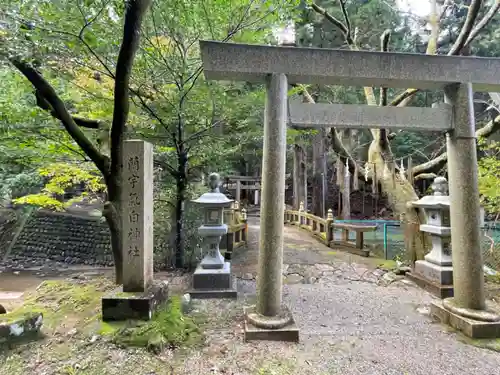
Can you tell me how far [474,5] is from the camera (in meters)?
5.92

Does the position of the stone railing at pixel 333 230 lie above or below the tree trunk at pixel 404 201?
below

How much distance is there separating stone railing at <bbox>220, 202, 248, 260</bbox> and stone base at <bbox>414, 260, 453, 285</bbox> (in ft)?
15.2

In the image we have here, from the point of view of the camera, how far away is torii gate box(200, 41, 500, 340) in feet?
11.4

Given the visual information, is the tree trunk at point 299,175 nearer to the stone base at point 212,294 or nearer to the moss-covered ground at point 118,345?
the stone base at point 212,294

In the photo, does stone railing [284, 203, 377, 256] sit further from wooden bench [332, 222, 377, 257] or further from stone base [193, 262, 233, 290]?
stone base [193, 262, 233, 290]

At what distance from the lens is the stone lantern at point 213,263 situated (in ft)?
16.8

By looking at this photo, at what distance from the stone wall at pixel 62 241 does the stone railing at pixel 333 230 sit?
8467 millimetres

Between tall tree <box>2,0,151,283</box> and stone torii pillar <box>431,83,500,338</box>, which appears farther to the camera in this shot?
tall tree <box>2,0,151,283</box>

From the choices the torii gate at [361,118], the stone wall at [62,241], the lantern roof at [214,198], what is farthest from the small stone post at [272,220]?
the stone wall at [62,241]

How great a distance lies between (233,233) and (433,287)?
5166mm

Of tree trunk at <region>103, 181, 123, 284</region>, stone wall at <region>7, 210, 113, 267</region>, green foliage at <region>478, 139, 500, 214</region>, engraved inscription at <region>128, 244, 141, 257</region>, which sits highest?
green foliage at <region>478, 139, 500, 214</region>

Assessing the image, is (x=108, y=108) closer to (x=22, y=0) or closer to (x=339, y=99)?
(x=22, y=0)

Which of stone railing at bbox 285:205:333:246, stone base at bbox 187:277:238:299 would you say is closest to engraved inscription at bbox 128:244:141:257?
stone base at bbox 187:277:238:299

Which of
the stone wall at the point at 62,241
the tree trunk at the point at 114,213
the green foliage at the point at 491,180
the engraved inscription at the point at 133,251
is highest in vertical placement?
the green foliage at the point at 491,180
